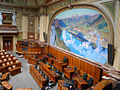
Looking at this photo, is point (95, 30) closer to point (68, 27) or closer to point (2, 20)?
point (68, 27)

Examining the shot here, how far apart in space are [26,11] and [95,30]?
1248 centimetres

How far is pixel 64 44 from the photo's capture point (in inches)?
489

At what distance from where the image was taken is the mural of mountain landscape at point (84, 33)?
7969 mm

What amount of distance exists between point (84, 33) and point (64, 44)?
322 centimetres

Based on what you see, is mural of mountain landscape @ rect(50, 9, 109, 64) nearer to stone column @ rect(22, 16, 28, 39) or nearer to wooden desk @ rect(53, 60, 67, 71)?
wooden desk @ rect(53, 60, 67, 71)

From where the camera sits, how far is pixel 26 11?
18000 millimetres

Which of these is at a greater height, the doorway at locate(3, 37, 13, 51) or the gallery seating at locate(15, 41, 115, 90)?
the doorway at locate(3, 37, 13, 51)

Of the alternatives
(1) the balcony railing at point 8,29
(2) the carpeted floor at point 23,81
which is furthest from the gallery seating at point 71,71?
(1) the balcony railing at point 8,29

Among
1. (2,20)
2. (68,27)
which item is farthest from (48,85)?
(2,20)

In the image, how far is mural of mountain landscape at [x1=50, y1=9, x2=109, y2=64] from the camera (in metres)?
7.97

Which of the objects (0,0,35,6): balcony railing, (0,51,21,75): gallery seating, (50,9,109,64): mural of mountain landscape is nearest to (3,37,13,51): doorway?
(0,0,35,6): balcony railing

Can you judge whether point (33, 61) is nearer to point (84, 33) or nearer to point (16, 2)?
point (84, 33)

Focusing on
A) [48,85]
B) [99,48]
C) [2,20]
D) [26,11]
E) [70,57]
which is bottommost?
[48,85]

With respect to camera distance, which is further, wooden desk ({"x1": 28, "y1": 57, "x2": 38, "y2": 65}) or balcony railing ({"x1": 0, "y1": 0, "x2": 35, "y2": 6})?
balcony railing ({"x1": 0, "y1": 0, "x2": 35, "y2": 6})
